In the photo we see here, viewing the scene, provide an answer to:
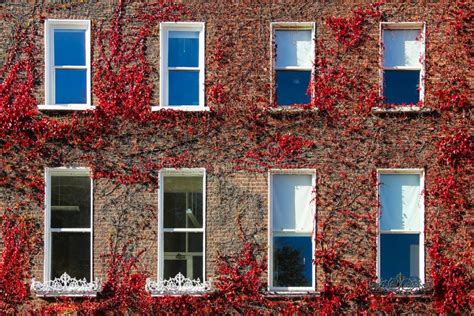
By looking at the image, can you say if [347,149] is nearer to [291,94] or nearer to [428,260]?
[291,94]

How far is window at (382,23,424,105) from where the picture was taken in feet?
40.8

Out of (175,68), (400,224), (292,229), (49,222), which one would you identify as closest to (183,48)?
(175,68)

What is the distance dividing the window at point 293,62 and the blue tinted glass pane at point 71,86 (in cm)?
391

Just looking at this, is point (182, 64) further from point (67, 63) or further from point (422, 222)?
point (422, 222)

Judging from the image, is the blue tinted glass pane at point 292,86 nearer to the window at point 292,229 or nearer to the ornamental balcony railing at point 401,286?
the window at point 292,229

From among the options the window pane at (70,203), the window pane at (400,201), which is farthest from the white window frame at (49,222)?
the window pane at (400,201)

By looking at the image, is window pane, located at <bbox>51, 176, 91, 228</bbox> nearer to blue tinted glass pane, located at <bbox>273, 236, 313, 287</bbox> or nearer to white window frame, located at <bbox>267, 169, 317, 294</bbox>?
white window frame, located at <bbox>267, 169, 317, 294</bbox>

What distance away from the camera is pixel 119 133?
1215cm

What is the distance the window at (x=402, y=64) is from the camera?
12438 millimetres

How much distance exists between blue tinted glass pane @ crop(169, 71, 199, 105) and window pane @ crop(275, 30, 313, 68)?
5.69 ft

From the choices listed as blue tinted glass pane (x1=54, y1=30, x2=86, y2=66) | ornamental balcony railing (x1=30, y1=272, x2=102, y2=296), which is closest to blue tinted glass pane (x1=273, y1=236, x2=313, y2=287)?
ornamental balcony railing (x1=30, y1=272, x2=102, y2=296)

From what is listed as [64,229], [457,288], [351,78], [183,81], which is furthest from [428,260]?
[64,229]

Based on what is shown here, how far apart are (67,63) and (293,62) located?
15.0ft

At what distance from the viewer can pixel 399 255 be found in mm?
12234
